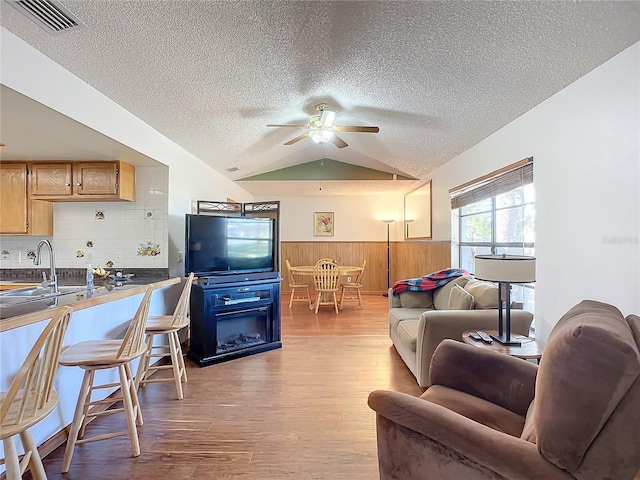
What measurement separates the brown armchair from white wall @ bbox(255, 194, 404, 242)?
6301 millimetres

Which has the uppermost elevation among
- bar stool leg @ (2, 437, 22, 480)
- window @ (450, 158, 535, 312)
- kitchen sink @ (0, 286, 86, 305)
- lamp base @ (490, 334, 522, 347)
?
window @ (450, 158, 535, 312)

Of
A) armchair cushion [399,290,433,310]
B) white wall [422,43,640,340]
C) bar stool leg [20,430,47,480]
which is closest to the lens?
bar stool leg [20,430,47,480]

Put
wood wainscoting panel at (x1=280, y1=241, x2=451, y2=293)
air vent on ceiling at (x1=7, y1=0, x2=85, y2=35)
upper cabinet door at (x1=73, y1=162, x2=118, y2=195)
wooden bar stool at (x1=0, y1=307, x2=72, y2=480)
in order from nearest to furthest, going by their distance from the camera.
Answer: wooden bar stool at (x1=0, y1=307, x2=72, y2=480) < air vent on ceiling at (x1=7, y1=0, x2=85, y2=35) < upper cabinet door at (x1=73, y1=162, x2=118, y2=195) < wood wainscoting panel at (x1=280, y1=241, x2=451, y2=293)

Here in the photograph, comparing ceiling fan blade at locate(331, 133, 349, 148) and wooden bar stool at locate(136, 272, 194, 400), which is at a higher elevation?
ceiling fan blade at locate(331, 133, 349, 148)

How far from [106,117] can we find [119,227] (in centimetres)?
131

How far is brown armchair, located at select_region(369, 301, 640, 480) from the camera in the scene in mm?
931

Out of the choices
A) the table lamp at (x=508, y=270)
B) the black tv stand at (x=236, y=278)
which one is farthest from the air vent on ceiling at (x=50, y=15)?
the table lamp at (x=508, y=270)

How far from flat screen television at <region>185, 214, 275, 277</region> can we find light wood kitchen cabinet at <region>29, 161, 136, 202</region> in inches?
29.1

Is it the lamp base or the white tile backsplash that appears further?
the white tile backsplash

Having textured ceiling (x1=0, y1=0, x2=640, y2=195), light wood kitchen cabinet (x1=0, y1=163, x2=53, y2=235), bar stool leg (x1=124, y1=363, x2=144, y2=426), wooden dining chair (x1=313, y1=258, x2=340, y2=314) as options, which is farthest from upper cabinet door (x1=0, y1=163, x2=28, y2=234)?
wooden dining chair (x1=313, y1=258, x2=340, y2=314)

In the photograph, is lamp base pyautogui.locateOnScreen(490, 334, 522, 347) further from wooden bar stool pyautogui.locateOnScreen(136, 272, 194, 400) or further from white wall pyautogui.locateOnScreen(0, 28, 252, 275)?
white wall pyautogui.locateOnScreen(0, 28, 252, 275)

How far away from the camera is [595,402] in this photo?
0.93 metres

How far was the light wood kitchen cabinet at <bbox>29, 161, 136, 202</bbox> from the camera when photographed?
128 inches

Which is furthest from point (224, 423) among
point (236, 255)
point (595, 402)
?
point (595, 402)
